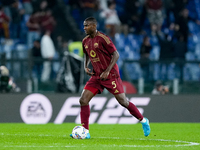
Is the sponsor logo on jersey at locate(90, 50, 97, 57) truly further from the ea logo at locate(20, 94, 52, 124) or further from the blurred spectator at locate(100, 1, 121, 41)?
the blurred spectator at locate(100, 1, 121, 41)

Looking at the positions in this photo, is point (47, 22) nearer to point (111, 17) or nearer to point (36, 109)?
point (111, 17)

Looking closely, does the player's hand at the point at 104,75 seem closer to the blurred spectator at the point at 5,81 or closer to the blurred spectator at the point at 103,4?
the blurred spectator at the point at 5,81

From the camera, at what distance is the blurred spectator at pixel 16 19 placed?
18891mm

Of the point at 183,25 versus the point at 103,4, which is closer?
the point at 183,25

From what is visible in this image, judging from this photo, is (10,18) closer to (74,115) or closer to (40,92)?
(40,92)

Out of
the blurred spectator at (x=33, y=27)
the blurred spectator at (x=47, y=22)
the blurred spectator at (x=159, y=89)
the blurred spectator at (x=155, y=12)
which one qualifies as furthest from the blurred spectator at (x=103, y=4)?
the blurred spectator at (x=159, y=89)

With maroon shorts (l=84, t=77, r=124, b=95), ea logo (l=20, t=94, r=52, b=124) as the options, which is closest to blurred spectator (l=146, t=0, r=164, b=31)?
ea logo (l=20, t=94, r=52, b=124)

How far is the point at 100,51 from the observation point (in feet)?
26.2

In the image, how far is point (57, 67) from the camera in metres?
14.3

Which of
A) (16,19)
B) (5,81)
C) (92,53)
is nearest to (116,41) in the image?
(16,19)

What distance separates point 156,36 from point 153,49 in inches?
38.8

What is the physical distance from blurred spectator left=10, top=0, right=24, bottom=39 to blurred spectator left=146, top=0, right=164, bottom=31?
523 centimetres

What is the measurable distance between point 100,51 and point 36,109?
214 inches

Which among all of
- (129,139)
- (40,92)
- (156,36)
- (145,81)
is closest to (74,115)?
(40,92)
